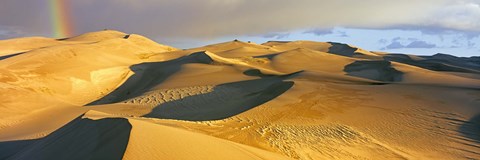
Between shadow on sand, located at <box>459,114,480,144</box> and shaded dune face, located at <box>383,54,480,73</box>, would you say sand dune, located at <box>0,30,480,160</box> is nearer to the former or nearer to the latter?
shadow on sand, located at <box>459,114,480,144</box>

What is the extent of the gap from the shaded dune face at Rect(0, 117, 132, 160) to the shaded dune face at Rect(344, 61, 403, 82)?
20.1 metres

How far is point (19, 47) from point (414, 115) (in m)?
43.4

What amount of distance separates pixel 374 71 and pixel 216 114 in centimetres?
1839

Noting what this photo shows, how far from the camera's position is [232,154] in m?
7.12

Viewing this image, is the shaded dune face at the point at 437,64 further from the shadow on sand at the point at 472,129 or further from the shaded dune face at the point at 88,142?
the shaded dune face at the point at 88,142

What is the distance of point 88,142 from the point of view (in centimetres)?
731

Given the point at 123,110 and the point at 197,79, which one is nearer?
the point at 123,110

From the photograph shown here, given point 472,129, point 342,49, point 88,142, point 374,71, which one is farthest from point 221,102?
point 342,49

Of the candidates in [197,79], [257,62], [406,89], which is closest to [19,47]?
[257,62]

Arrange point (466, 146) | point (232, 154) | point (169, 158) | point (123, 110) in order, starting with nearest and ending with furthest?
point (169, 158) → point (232, 154) → point (466, 146) → point (123, 110)

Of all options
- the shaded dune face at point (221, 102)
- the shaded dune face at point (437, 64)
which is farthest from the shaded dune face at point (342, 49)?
the shaded dune face at point (221, 102)

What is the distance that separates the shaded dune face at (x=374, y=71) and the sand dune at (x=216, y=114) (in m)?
0.24

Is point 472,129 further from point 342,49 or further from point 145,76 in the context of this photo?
point 342,49

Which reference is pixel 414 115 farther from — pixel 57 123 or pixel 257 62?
pixel 257 62
